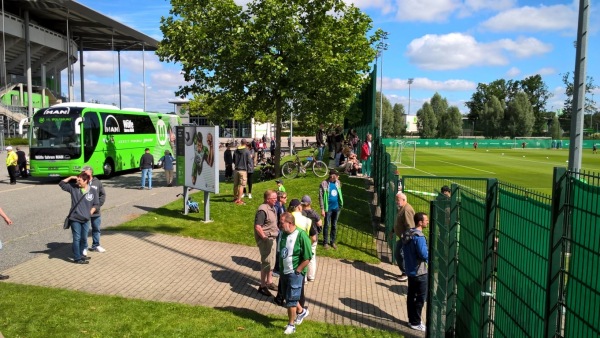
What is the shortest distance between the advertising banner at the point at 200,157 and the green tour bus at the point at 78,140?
32.2ft

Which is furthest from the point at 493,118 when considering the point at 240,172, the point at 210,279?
the point at 210,279

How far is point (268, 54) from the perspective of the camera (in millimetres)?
19109

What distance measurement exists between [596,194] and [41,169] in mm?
22299

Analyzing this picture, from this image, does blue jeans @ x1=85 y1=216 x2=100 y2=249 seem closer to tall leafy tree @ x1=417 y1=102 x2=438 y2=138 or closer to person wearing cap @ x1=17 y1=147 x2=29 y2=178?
person wearing cap @ x1=17 y1=147 x2=29 y2=178

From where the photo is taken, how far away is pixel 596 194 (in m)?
2.83

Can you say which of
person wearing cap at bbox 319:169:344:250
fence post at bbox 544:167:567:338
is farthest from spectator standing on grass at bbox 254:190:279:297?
fence post at bbox 544:167:567:338

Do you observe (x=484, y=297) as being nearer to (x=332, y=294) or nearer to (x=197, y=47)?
(x=332, y=294)

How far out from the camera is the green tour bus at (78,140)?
21141mm

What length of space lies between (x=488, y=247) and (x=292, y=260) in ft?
9.12

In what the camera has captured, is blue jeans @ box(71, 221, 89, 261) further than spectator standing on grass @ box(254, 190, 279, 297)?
Yes

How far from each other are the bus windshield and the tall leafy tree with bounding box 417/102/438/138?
90983 mm

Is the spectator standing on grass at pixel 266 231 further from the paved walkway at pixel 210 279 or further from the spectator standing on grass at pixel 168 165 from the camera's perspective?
the spectator standing on grass at pixel 168 165

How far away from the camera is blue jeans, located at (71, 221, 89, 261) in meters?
8.86

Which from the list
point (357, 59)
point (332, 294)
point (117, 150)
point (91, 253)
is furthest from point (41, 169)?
point (332, 294)
